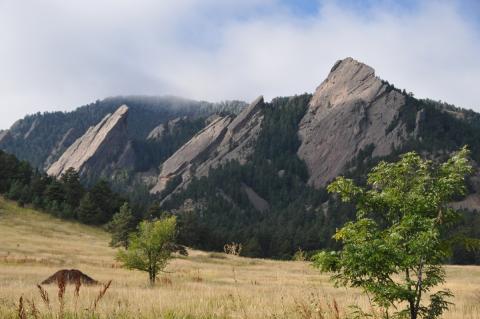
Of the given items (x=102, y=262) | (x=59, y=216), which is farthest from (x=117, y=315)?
(x=59, y=216)

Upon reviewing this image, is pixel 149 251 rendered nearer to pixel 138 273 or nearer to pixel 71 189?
pixel 138 273

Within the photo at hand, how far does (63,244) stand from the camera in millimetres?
59562

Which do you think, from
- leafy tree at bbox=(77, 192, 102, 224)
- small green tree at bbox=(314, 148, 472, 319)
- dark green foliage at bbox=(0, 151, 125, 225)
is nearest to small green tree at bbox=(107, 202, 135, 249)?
leafy tree at bbox=(77, 192, 102, 224)

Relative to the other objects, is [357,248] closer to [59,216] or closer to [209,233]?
[59,216]

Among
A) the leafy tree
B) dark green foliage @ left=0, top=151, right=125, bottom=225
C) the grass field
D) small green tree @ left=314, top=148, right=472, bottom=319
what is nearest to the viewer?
small green tree @ left=314, top=148, right=472, bottom=319

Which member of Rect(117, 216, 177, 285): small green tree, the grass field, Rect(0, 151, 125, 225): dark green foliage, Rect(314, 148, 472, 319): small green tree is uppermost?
Rect(0, 151, 125, 225): dark green foliage

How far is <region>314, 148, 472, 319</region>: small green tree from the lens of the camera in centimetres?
851

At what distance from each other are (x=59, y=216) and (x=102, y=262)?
142 feet

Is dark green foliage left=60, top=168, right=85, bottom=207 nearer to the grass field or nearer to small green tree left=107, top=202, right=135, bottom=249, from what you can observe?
the grass field

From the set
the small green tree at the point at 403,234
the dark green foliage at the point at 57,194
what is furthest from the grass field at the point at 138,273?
the dark green foliage at the point at 57,194

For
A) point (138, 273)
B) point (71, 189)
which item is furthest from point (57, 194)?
point (138, 273)

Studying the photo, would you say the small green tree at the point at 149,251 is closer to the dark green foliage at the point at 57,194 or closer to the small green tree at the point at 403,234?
the small green tree at the point at 403,234

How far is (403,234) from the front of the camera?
29.3 ft

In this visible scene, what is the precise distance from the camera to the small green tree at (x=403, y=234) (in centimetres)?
851
